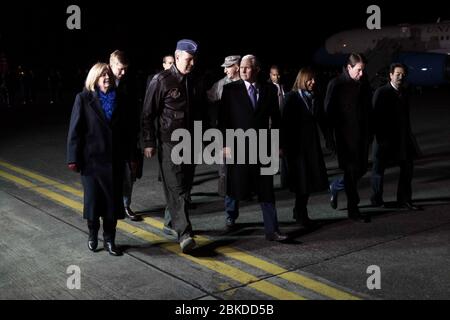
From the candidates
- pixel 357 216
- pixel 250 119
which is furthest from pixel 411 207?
pixel 250 119

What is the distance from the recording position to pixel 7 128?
1486 centimetres

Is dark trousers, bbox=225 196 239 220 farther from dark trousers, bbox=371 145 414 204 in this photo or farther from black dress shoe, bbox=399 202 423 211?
black dress shoe, bbox=399 202 423 211

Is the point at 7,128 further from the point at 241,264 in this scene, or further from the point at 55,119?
the point at 241,264

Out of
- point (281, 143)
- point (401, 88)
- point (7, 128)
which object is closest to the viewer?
point (281, 143)

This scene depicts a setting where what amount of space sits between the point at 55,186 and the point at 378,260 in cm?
494

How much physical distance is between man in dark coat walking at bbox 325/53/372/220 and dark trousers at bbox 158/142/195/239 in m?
1.79

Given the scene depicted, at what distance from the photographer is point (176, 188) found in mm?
5633

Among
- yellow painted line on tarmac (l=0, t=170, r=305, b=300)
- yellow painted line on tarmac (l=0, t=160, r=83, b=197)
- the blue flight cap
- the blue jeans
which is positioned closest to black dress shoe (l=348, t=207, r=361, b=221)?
the blue jeans

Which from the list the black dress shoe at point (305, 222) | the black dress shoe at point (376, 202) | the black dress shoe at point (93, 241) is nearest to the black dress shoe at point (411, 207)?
the black dress shoe at point (376, 202)

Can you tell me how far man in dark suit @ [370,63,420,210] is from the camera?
6.75m

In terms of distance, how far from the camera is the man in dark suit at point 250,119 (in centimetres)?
566

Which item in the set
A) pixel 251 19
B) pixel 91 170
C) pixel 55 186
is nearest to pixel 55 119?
pixel 55 186

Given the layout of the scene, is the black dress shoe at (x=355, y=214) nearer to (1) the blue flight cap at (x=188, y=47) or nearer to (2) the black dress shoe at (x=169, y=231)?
(2) the black dress shoe at (x=169, y=231)

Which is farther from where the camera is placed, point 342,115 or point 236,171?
point 342,115
